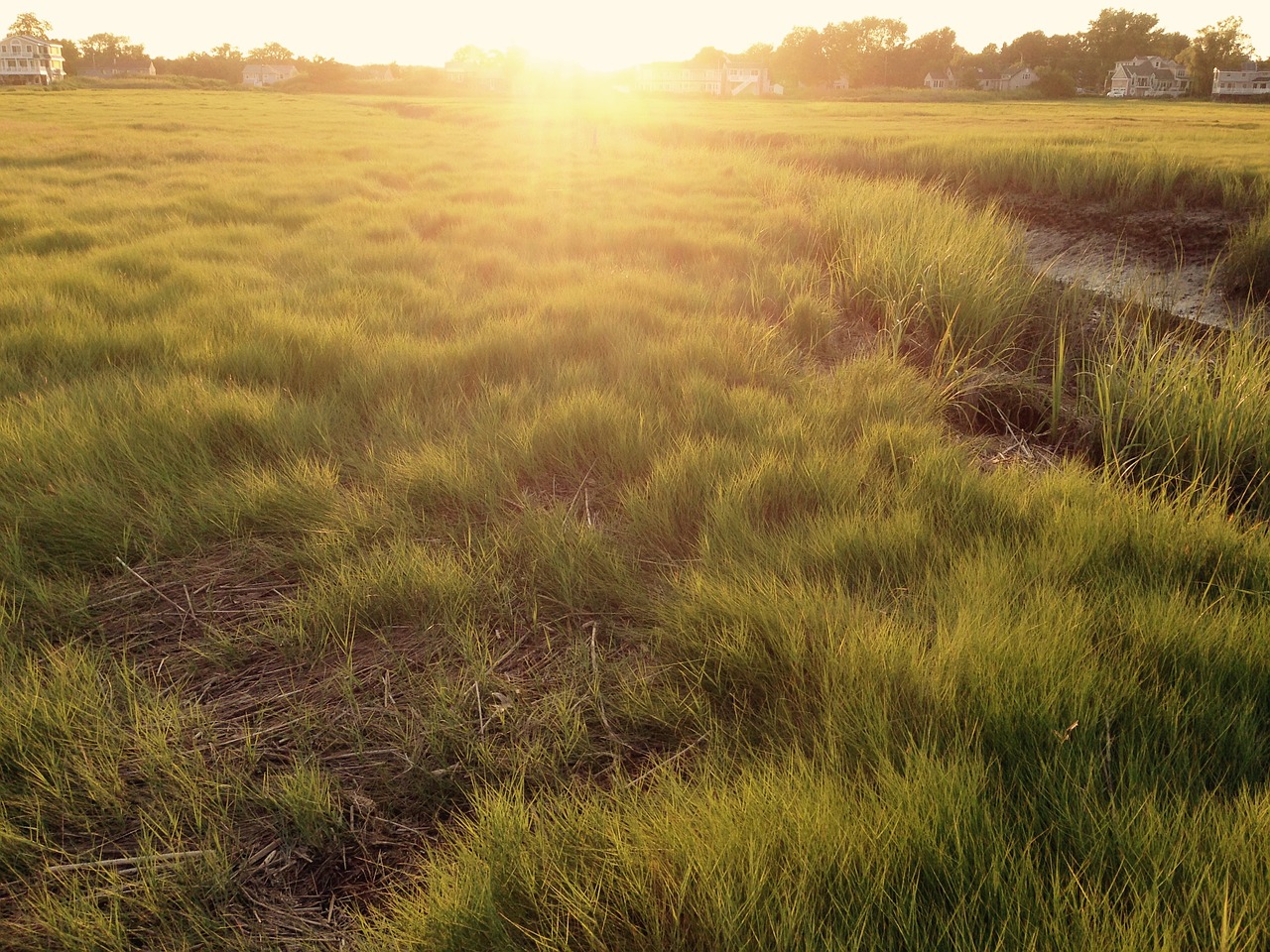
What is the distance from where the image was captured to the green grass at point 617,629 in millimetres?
943

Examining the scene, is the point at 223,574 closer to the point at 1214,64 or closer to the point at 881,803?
the point at 881,803

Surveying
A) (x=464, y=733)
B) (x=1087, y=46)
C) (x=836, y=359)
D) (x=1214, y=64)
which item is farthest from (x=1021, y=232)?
(x=1087, y=46)

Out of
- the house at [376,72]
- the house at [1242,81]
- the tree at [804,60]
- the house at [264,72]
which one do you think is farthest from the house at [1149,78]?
the house at [264,72]

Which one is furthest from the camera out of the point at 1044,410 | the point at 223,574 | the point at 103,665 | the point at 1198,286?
the point at 1198,286

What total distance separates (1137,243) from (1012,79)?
88.8 m

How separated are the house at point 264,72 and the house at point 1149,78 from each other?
8486 cm

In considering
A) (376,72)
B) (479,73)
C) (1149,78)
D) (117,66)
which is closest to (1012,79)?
(1149,78)

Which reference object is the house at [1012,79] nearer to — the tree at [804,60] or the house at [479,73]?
the tree at [804,60]

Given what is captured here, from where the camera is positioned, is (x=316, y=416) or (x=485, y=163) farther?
(x=485, y=163)

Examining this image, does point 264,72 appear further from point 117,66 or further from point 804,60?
point 804,60

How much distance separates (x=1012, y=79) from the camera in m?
76.4

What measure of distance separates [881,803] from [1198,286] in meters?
7.07

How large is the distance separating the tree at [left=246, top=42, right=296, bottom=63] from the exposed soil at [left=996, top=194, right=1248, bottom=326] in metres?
105

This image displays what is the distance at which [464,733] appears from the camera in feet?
4.38
